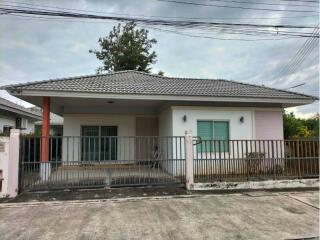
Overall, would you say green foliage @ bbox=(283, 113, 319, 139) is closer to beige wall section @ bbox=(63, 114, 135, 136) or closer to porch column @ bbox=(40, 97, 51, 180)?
beige wall section @ bbox=(63, 114, 135, 136)

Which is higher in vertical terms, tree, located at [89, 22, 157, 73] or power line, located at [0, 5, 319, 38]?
tree, located at [89, 22, 157, 73]

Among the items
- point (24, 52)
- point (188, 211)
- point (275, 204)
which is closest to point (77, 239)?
point (188, 211)

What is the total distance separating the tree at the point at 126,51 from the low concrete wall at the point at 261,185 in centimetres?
2637

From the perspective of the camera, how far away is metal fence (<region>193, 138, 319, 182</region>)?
8.72 m

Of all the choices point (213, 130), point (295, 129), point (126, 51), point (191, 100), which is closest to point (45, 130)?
point (191, 100)

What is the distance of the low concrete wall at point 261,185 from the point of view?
8391 mm

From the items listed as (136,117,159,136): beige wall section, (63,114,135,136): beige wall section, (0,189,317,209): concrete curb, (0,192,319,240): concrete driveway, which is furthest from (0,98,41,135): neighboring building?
(0,192,319,240): concrete driveway

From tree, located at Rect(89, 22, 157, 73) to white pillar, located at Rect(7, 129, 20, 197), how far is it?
26.2 m

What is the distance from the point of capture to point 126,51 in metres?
33.2

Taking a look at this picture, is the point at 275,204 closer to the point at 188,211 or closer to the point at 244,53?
the point at 188,211

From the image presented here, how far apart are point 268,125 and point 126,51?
81.3 ft

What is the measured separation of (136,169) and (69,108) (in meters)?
5.84

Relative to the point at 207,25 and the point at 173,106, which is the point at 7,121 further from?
the point at 207,25

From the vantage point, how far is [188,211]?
20.5 ft
